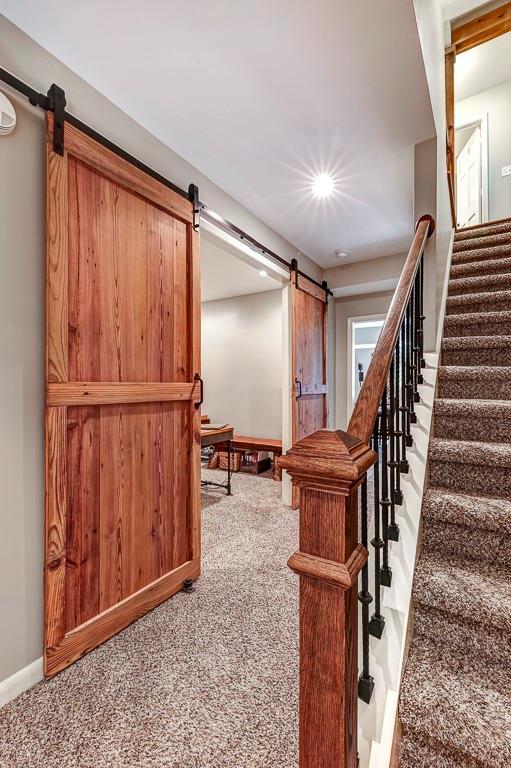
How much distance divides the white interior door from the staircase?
10.4ft

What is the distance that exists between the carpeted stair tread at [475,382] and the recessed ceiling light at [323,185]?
4.75 ft

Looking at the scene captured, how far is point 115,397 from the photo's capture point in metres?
1.67

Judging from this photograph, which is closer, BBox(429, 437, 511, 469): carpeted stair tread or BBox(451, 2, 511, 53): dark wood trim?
BBox(429, 437, 511, 469): carpeted stair tread

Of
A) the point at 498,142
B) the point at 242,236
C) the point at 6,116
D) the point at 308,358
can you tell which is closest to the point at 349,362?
the point at 308,358

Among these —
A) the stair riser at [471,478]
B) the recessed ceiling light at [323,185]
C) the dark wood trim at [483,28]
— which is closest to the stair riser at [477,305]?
the recessed ceiling light at [323,185]

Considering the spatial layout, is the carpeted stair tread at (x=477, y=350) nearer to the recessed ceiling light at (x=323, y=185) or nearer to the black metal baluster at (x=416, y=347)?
the black metal baluster at (x=416, y=347)

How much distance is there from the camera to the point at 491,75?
165 inches

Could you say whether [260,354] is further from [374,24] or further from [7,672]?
[7,672]

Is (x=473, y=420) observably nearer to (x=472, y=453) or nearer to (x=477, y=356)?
(x=472, y=453)

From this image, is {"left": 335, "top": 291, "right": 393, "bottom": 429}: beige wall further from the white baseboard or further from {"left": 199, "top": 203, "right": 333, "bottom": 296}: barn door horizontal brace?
the white baseboard

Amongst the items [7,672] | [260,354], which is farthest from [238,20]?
[260,354]

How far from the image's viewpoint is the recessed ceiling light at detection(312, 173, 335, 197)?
7.80 ft

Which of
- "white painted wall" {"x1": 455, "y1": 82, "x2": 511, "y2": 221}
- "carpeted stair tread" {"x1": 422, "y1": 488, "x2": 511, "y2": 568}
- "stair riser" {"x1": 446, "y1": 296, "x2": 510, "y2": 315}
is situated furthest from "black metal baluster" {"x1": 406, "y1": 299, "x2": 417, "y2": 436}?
"white painted wall" {"x1": 455, "y1": 82, "x2": 511, "y2": 221}

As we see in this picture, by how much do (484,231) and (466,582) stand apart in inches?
122
